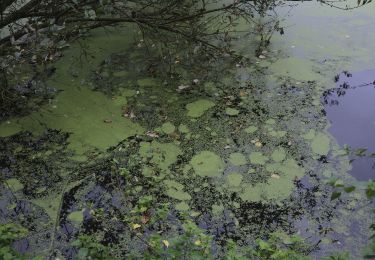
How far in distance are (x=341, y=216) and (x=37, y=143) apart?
5.46 ft

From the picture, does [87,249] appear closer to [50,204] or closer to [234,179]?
[50,204]

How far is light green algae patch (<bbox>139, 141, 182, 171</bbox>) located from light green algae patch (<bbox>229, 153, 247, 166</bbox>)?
287 millimetres

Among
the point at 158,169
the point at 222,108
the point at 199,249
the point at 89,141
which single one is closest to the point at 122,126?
the point at 89,141

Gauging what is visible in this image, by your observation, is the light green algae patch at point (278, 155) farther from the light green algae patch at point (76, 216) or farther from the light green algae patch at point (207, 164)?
the light green algae patch at point (76, 216)

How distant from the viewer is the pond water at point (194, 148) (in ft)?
6.53

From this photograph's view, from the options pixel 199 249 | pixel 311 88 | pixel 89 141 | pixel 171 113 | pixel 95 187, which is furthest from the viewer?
pixel 311 88

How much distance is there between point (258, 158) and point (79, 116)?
3.68ft

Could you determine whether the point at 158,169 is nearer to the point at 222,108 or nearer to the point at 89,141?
the point at 89,141

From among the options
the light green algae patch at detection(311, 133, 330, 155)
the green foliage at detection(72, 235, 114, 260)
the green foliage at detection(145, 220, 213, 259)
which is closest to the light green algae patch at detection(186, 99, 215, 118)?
the light green algae patch at detection(311, 133, 330, 155)

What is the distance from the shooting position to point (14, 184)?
87.7 inches

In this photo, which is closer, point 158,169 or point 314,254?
point 314,254

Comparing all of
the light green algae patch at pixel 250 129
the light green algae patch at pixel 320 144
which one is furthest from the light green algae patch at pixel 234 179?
the light green algae patch at pixel 320 144

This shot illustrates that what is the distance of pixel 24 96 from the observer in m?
2.76

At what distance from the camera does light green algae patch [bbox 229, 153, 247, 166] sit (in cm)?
233
